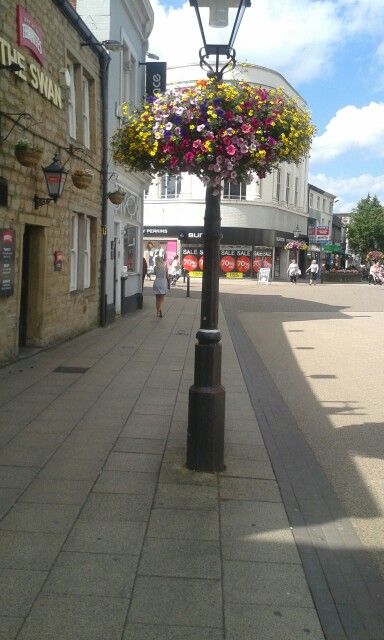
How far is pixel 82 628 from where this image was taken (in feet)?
10.1

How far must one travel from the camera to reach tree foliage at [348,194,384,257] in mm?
73312

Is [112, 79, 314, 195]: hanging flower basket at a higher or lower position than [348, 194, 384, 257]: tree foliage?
lower

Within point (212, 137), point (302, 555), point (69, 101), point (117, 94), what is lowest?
point (302, 555)

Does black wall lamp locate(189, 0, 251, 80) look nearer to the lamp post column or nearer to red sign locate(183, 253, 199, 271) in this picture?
the lamp post column

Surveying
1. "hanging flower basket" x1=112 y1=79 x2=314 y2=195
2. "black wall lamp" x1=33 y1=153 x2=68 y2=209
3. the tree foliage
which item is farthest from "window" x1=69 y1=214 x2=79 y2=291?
the tree foliage

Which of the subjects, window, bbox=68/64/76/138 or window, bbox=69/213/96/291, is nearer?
window, bbox=68/64/76/138

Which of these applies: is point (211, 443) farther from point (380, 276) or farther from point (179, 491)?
point (380, 276)

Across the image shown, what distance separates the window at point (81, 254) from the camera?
13.3 meters

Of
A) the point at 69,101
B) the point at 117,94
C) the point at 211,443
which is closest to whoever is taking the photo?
the point at 211,443

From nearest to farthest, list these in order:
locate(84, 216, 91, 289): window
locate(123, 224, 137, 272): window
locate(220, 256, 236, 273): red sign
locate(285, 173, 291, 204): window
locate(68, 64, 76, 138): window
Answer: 1. locate(68, 64, 76, 138): window
2. locate(84, 216, 91, 289): window
3. locate(123, 224, 137, 272): window
4. locate(220, 256, 236, 273): red sign
5. locate(285, 173, 291, 204): window

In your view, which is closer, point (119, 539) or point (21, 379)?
point (119, 539)

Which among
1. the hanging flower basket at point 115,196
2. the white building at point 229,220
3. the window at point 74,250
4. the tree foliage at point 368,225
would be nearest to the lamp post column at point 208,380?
the window at point 74,250

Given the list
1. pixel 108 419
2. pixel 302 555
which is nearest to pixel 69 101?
pixel 108 419

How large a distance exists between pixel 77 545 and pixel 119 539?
0.86 ft
